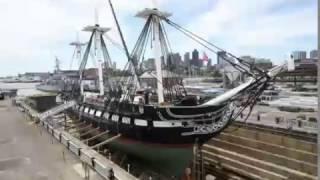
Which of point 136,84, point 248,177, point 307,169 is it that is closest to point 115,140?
point 136,84

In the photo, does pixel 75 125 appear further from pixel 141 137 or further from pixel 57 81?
pixel 57 81

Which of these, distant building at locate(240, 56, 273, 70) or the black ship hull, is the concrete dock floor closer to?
the black ship hull

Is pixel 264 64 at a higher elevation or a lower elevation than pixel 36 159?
higher

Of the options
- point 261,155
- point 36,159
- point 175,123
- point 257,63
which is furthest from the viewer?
point 257,63

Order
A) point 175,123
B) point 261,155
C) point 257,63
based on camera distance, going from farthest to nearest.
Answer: point 257,63
point 261,155
point 175,123

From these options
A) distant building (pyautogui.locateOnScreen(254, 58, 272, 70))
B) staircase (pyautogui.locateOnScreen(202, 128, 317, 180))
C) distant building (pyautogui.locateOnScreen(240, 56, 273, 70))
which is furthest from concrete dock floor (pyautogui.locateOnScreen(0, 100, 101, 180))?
distant building (pyautogui.locateOnScreen(254, 58, 272, 70))

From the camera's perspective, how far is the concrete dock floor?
11.2 meters

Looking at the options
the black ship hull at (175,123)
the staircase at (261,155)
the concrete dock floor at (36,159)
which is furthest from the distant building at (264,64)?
the concrete dock floor at (36,159)

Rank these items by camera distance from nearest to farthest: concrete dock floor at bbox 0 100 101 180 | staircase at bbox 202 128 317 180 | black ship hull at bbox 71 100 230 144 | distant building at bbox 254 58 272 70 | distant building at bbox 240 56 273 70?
concrete dock floor at bbox 0 100 101 180 → staircase at bbox 202 128 317 180 → black ship hull at bbox 71 100 230 144 → distant building at bbox 240 56 273 70 → distant building at bbox 254 58 272 70

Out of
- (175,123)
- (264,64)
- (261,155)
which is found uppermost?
(264,64)

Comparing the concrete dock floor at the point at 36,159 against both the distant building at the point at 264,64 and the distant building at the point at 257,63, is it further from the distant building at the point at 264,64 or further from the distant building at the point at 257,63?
the distant building at the point at 264,64

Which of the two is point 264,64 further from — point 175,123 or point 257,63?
point 175,123

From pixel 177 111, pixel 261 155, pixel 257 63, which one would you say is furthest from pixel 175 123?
pixel 257 63

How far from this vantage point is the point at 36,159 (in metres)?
13.4
